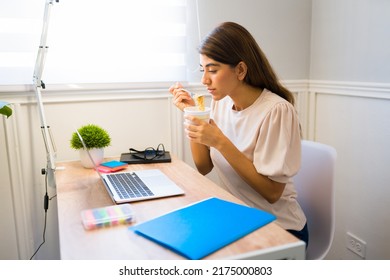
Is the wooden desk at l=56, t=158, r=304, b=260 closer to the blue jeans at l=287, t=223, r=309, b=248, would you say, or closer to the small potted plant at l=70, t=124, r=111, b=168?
the small potted plant at l=70, t=124, r=111, b=168

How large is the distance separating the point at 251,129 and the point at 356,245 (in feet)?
3.03

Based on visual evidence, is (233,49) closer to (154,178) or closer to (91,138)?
(154,178)

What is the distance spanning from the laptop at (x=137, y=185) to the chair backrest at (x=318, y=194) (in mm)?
489

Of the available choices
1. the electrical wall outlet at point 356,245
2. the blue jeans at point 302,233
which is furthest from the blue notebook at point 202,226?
the electrical wall outlet at point 356,245

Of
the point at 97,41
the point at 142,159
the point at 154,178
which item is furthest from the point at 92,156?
the point at 97,41

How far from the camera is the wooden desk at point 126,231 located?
75 cm

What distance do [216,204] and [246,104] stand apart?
0.46m

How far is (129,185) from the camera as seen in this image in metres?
1.17

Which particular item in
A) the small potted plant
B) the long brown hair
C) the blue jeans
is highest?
the long brown hair

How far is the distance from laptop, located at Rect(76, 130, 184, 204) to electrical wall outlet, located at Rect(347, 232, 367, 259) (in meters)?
1.03

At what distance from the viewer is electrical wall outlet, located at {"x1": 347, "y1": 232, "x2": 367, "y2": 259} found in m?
1.71

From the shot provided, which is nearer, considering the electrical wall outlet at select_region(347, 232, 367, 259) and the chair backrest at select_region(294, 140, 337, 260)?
the chair backrest at select_region(294, 140, 337, 260)

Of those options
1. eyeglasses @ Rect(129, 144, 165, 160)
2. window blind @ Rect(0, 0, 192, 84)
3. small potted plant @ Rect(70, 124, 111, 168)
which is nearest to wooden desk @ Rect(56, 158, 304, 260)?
small potted plant @ Rect(70, 124, 111, 168)
